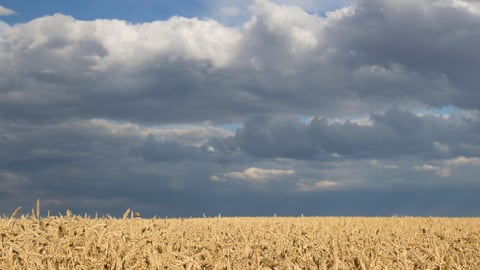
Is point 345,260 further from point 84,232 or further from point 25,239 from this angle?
point 25,239

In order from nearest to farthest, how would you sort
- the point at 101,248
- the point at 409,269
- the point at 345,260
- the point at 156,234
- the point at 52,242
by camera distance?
1. the point at 409,269
2. the point at 345,260
3. the point at 101,248
4. the point at 52,242
5. the point at 156,234

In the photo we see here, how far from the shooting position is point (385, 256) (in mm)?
9258

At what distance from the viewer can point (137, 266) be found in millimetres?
8750

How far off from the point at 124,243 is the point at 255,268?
10.1 feet

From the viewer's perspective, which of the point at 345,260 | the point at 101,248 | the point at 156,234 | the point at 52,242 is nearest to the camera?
the point at 345,260

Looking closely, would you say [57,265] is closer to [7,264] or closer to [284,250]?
[7,264]

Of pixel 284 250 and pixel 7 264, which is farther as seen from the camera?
pixel 284 250

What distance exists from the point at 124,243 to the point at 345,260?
4258 millimetres

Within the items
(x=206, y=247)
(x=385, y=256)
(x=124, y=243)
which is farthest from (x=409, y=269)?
(x=124, y=243)

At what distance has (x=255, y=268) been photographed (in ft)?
28.4

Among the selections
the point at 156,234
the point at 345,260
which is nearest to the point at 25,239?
the point at 156,234

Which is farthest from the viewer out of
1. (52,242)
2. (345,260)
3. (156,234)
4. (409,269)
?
(156,234)

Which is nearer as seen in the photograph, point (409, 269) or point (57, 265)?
point (409, 269)

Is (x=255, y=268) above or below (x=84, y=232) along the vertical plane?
below
